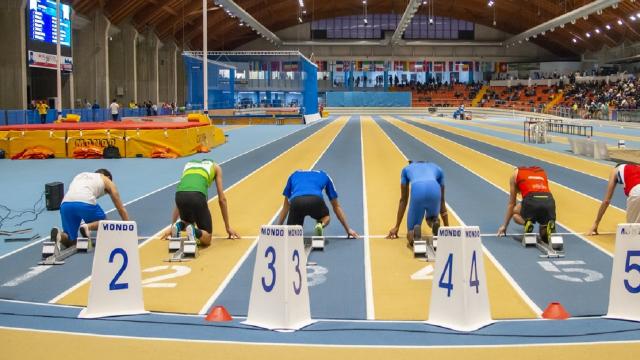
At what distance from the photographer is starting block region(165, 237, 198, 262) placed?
9.16 m

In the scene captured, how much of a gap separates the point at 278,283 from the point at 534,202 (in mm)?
4841

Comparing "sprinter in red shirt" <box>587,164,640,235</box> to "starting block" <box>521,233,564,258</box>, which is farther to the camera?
"sprinter in red shirt" <box>587,164,640,235</box>

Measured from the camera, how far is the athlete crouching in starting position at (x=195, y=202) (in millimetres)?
9469

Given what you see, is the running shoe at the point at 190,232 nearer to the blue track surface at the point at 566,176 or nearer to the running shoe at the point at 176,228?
the running shoe at the point at 176,228

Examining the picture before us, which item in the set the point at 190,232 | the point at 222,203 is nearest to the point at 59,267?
the point at 190,232

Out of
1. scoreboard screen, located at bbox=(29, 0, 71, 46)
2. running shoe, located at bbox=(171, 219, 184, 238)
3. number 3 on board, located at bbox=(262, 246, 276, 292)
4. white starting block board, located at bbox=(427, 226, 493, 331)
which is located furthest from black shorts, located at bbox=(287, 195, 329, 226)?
scoreboard screen, located at bbox=(29, 0, 71, 46)

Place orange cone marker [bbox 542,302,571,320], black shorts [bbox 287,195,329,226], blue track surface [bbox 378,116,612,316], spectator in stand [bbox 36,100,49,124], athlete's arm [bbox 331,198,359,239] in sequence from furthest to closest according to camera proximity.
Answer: spectator in stand [bbox 36,100,49,124], athlete's arm [bbox 331,198,359,239], black shorts [bbox 287,195,329,226], blue track surface [bbox 378,116,612,316], orange cone marker [bbox 542,302,571,320]

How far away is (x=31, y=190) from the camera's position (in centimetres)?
1606

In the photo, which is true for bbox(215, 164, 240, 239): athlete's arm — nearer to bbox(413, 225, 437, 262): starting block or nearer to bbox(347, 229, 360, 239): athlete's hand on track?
bbox(347, 229, 360, 239): athlete's hand on track

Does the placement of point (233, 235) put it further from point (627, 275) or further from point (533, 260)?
point (627, 275)

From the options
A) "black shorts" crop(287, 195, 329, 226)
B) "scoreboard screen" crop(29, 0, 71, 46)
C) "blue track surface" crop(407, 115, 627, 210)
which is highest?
"scoreboard screen" crop(29, 0, 71, 46)

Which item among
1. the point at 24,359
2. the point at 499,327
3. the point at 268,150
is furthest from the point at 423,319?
the point at 268,150

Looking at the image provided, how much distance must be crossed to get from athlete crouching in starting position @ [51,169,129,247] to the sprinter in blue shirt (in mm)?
2108

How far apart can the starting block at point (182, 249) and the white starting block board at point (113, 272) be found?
8.12 feet
